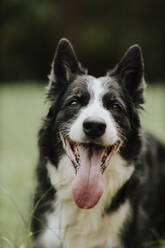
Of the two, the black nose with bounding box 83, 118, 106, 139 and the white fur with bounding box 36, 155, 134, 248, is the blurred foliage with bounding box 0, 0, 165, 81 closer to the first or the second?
the white fur with bounding box 36, 155, 134, 248

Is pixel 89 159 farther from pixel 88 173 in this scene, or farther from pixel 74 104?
pixel 74 104

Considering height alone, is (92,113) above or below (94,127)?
above

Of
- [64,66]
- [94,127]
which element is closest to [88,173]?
[94,127]

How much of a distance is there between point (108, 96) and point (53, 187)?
1025mm

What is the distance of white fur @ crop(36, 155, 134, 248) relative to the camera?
13.2ft

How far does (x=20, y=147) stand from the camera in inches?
366

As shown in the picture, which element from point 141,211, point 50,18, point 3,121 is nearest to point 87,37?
point 50,18

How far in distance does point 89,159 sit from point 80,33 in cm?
2047

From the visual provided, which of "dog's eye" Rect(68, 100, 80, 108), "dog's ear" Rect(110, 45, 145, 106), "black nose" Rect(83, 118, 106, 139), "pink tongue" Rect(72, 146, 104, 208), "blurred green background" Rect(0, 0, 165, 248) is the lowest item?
"pink tongue" Rect(72, 146, 104, 208)

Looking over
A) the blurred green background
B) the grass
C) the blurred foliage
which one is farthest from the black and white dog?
the blurred foliage

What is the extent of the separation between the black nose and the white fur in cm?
56

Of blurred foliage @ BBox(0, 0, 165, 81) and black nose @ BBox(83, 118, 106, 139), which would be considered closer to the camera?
black nose @ BBox(83, 118, 106, 139)

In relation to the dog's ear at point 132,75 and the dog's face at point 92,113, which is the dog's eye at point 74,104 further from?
the dog's ear at point 132,75

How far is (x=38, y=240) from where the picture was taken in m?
4.20
